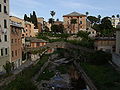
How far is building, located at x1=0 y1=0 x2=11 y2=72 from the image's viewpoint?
3353 centimetres

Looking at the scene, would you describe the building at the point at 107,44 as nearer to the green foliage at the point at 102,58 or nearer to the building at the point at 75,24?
the green foliage at the point at 102,58

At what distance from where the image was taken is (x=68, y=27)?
347 ft

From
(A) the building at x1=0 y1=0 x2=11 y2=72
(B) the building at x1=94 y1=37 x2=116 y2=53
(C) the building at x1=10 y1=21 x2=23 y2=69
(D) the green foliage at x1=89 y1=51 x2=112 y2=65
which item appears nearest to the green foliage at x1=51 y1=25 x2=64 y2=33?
(B) the building at x1=94 y1=37 x2=116 y2=53

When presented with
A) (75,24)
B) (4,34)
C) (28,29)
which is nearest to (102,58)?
(4,34)

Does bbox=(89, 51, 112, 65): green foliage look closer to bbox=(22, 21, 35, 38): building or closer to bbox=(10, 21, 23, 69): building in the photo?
bbox=(10, 21, 23, 69): building

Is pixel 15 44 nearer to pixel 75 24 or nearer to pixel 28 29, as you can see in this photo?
pixel 28 29

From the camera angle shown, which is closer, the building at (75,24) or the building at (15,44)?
the building at (15,44)

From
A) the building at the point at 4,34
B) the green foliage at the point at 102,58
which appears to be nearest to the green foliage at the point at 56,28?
the green foliage at the point at 102,58

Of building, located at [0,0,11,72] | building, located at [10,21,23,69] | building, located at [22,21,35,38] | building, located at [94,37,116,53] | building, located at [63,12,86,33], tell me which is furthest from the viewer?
building, located at [63,12,86,33]

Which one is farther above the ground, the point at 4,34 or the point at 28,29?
the point at 28,29

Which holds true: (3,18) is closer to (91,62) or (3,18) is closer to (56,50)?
(91,62)

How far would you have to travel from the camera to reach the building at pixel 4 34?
110ft

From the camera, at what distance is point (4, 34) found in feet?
114

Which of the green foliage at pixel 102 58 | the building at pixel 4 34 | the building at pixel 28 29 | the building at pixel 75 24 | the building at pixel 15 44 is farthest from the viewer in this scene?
the building at pixel 75 24
